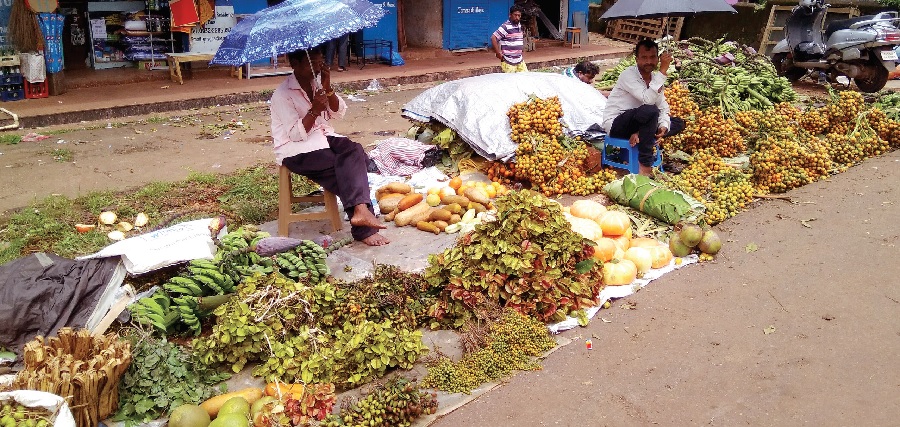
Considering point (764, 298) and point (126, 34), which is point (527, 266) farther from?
point (126, 34)

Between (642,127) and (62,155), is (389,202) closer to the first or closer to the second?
(642,127)

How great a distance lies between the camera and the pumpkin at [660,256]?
15.4ft

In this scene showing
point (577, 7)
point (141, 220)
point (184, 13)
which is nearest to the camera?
point (141, 220)

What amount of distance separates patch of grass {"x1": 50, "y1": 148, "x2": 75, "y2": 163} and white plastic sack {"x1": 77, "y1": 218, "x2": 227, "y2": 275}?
4.15 metres

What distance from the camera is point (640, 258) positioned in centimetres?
459

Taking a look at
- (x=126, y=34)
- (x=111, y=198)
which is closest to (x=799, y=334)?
(x=111, y=198)

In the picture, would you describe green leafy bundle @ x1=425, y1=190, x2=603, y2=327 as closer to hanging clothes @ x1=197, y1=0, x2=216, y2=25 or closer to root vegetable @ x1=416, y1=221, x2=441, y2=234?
root vegetable @ x1=416, y1=221, x2=441, y2=234

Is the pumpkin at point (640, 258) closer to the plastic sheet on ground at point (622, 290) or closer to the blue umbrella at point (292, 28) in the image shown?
the plastic sheet on ground at point (622, 290)

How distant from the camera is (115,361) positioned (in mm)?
2988

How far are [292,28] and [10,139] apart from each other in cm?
587

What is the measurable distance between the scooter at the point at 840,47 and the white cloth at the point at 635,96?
5.53 metres

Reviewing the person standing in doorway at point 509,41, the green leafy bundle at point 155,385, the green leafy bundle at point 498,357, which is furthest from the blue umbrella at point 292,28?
the person standing in doorway at point 509,41

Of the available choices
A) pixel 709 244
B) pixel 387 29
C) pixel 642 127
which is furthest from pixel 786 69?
pixel 709 244

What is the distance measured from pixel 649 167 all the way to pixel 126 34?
30.8 ft
